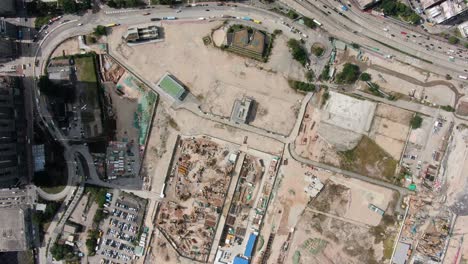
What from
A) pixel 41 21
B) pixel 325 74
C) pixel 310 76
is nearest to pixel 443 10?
pixel 325 74

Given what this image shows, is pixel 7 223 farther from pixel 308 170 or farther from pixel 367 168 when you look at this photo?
pixel 367 168

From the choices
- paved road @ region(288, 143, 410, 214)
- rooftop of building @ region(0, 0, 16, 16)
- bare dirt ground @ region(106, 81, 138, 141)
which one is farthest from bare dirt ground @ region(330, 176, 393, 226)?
rooftop of building @ region(0, 0, 16, 16)

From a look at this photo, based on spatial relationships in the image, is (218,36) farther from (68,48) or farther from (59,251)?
(59,251)

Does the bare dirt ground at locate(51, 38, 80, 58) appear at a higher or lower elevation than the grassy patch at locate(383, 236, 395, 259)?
higher

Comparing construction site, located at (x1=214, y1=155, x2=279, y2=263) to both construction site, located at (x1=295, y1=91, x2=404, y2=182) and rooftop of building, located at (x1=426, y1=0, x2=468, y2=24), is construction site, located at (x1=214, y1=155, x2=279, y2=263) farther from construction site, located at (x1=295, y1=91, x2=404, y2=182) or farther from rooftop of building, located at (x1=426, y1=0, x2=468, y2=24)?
rooftop of building, located at (x1=426, y1=0, x2=468, y2=24)

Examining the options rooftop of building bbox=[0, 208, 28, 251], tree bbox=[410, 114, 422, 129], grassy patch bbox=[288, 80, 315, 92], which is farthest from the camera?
grassy patch bbox=[288, 80, 315, 92]

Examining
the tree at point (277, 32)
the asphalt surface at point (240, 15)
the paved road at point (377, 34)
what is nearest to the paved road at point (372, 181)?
the asphalt surface at point (240, 15)

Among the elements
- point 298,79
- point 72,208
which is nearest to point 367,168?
point 298,79
